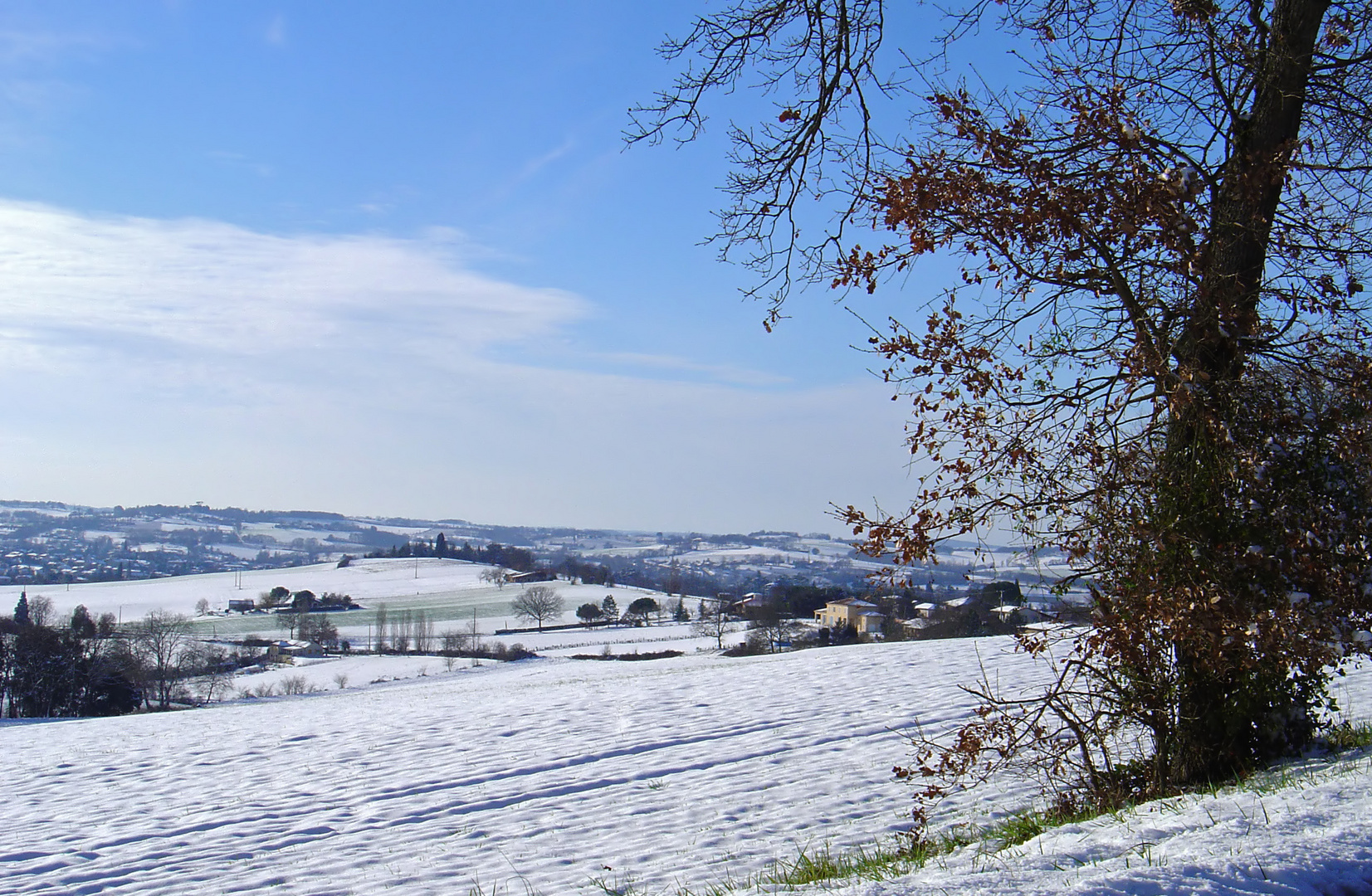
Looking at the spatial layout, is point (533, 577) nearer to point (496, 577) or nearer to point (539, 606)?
point (496, 577)

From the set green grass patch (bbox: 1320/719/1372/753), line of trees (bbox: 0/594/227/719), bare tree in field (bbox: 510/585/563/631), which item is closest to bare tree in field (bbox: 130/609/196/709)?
line of trees (bbox: 0/594/227/719)

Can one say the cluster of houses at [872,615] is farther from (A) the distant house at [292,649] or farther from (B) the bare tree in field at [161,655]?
(A) the distant house at [292,649]

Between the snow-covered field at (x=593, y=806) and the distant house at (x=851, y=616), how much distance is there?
17645mm

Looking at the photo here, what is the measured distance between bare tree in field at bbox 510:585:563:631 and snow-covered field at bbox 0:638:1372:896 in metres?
50.3

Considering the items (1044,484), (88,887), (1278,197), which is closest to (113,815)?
(88,887)

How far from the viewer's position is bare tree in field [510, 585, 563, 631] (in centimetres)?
6500

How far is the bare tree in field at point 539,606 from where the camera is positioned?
213ft

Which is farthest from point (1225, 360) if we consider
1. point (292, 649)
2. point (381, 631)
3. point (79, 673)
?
point (381, 631)

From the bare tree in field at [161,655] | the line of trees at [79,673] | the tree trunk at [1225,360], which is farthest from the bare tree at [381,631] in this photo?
the tree trunk at [1225,360]

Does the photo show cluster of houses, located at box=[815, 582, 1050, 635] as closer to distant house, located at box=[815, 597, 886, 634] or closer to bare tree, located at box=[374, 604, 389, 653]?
distant house, located at box=[815, 597, 886, 634]

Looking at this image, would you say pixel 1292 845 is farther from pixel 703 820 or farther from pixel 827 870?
pixel 703 820

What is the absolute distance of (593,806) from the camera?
309 inches

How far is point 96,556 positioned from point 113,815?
5701 inches

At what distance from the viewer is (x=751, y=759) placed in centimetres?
916
